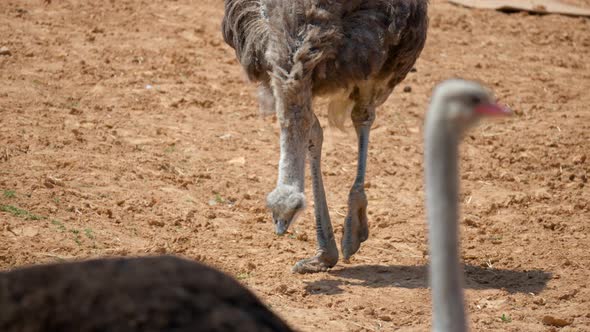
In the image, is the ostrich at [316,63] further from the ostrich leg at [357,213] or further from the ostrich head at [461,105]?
the ostrich head at [461,105]

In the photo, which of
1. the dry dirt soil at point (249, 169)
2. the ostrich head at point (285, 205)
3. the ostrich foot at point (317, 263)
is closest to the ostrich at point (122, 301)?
the dry dirt soil at point (249, 169)

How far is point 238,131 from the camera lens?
9.85m

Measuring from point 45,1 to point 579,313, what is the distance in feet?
27.7

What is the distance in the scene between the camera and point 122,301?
334cm

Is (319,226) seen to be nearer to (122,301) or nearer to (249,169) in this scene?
(249,169)

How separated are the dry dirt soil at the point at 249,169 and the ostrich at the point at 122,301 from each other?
2.59 meters

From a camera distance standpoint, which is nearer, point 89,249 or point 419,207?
point 89,249

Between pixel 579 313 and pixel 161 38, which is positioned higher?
pixel 579 313

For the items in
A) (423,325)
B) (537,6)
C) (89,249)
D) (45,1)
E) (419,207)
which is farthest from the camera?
(537,6)

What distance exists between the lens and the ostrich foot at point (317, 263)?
7.28 metres

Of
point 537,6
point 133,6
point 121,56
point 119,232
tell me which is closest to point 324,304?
point 119,232

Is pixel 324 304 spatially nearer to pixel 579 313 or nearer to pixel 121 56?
pixel 579 313

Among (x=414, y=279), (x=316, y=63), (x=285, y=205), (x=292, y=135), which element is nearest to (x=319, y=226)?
(x=414, y=279)

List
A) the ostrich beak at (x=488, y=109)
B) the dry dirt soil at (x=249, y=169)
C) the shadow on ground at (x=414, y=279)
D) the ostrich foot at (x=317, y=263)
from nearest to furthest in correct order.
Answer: the ostrich beak at (x=488, y=109) → the dry dirt soil at (x=249, y=169) → the shadow on ground at (x=414, y=279) → the ostrich foot at (x=317, y=263)
